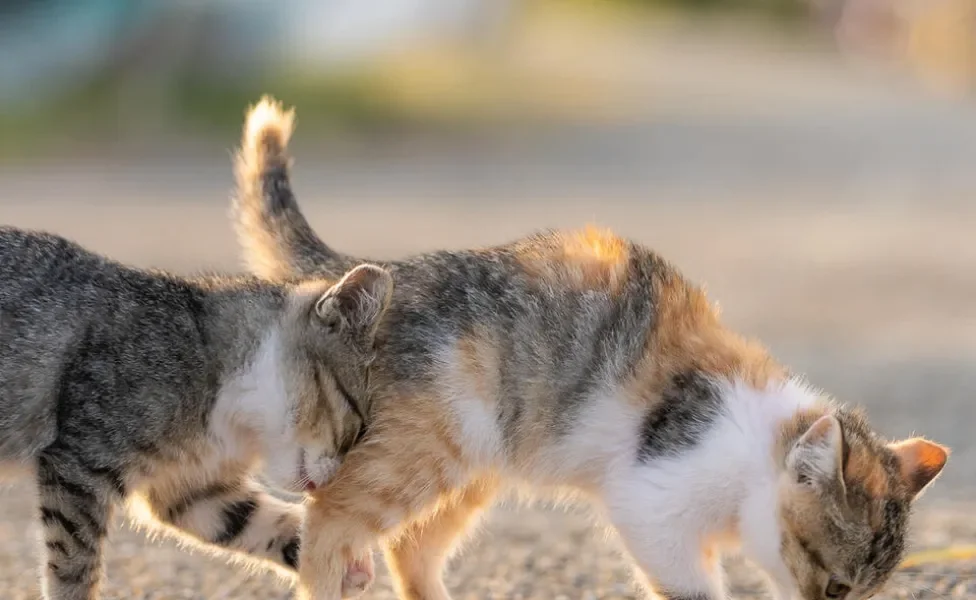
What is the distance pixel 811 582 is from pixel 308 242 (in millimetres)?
2262

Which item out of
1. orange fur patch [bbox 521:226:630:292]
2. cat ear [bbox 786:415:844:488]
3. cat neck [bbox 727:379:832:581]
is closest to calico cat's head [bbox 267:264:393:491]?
orange fur patch [bbox 521:226:630:292]

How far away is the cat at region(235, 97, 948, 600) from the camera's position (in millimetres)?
4281

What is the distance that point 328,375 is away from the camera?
185 inches

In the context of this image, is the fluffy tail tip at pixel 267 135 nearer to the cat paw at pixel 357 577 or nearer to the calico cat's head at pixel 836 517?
the cat paw at pixel 357 577

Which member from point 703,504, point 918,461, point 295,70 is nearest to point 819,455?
point 703,504

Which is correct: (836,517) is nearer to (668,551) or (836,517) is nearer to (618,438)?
(668,551)

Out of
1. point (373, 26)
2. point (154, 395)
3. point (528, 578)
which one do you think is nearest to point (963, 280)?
point (528, 578)

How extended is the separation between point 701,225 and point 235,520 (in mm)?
11754

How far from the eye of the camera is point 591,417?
453 cm

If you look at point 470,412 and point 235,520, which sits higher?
point 470,412

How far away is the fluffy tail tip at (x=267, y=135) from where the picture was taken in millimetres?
5258

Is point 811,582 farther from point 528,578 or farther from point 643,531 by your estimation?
point 528,578

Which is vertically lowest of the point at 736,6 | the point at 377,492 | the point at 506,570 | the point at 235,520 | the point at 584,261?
the point at 506,570

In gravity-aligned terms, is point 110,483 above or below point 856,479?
below
